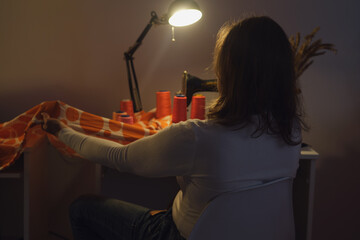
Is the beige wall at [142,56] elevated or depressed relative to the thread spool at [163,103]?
elevated

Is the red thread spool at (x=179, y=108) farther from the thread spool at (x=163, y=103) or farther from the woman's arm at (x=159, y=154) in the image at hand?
the woman's arm at (x=159, y=154)

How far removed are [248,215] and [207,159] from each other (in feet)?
0.69

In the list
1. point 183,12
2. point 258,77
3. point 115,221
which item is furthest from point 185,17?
point 115,221

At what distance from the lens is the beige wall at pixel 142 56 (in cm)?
157

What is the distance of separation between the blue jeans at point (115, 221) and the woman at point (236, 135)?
5 centimetres

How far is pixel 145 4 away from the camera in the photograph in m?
1.59

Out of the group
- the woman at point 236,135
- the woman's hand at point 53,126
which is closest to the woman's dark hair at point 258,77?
the woman at point 236,135

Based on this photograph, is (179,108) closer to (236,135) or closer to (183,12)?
(183,12)

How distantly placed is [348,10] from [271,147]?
1.33 m

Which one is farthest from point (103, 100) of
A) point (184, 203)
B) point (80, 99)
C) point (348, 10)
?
point (348, 10)

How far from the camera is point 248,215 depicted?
77 centimetres

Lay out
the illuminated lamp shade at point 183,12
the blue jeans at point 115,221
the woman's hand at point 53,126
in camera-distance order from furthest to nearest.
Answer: the illuminated lamp shade at point 183,12 → the woman's hand at point 53,126 → the blue jeans at point 115,221

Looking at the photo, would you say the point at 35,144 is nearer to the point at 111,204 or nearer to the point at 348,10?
the point at 111,204

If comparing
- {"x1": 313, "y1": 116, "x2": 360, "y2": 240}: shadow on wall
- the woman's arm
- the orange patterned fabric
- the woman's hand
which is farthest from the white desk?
{"x1": 313, "y1": 116, "x2": 360, "y2": 240}: shadow on wall
